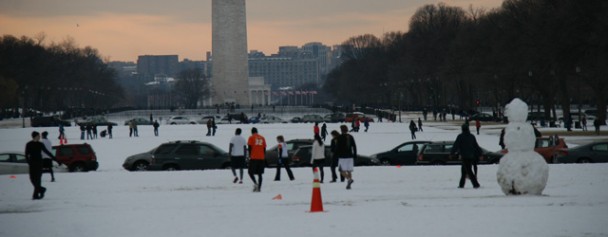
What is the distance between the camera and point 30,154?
22.3 m

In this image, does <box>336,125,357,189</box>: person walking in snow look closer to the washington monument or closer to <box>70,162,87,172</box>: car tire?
<box>70,162,87,172</box>: car tire

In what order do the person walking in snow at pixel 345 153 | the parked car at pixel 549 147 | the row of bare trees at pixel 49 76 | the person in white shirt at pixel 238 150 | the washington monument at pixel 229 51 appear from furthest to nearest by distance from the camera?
the washington monument at pixel 229 51 < the row of bare trees at pixel 49 76 < the parked car at pixel 549 147 < the person in white shirt at pixel 238 150 < the person walking in snow at pixel 345 153

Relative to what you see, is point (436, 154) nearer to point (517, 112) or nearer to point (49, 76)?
point (517, 112)

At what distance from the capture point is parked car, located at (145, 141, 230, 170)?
3216 centimetres

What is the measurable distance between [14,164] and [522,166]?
1812 centimetres

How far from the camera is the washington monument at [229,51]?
403 feet

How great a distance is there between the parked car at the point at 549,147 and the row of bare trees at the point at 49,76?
235ft

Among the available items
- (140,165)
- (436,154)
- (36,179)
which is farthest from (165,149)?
(36,179)

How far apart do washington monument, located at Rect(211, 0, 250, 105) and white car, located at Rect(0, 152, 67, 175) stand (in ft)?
295

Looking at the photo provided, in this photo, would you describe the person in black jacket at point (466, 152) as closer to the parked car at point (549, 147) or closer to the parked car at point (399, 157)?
the parked car at point (399, 157)

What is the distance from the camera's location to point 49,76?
12438cm

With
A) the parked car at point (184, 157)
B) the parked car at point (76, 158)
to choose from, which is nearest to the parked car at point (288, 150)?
the parked car at point (184, 157)

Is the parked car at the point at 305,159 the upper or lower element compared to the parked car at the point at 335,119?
lower

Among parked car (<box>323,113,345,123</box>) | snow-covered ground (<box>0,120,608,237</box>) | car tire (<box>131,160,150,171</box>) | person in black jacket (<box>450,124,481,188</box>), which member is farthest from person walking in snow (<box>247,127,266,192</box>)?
parked car (<box>323,113,345,123</box>)
